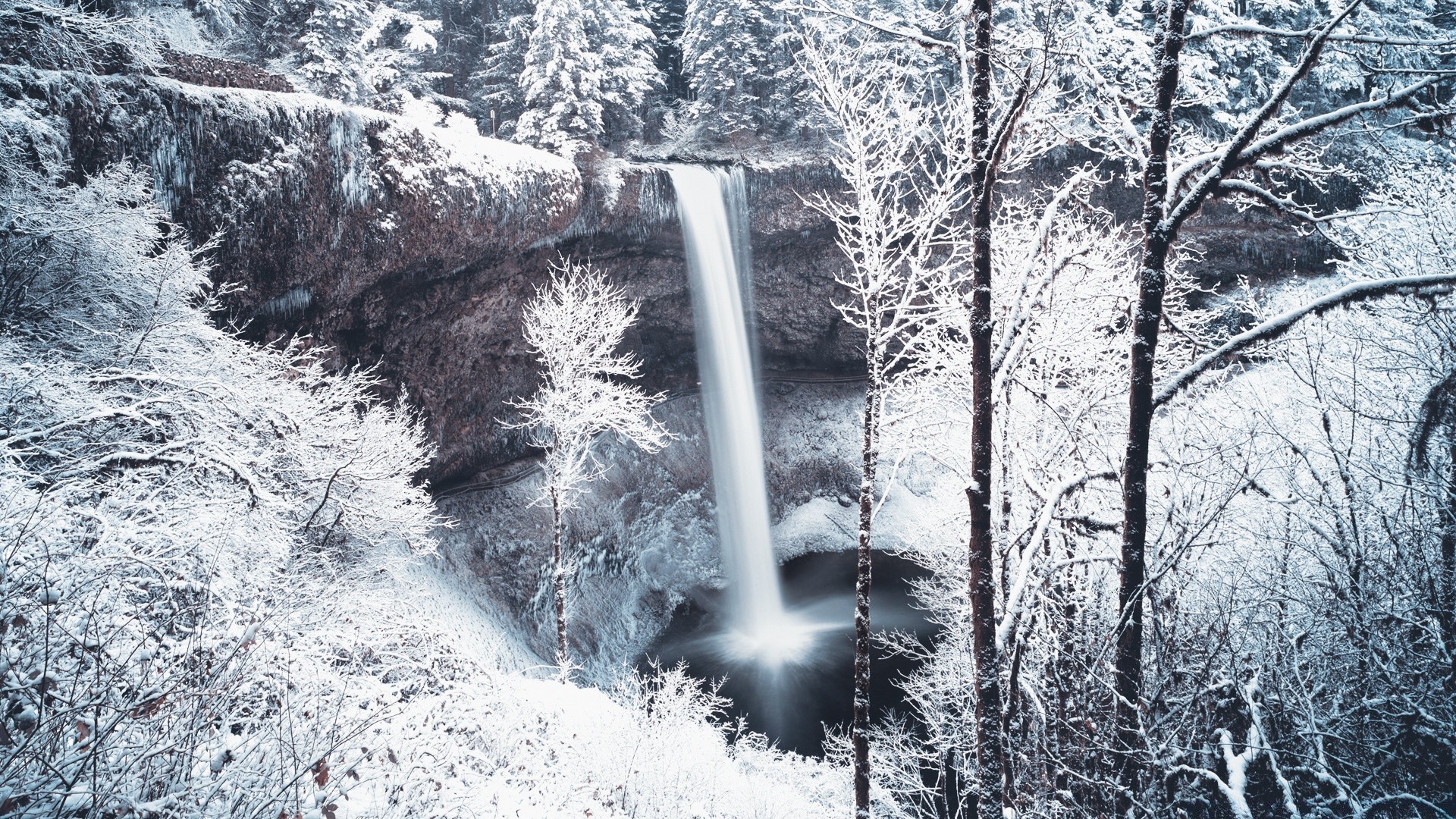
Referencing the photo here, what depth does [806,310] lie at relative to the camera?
24.1 meters

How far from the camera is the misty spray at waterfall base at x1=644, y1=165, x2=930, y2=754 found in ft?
52.3

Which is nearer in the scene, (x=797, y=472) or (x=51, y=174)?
(x=51, y=174)

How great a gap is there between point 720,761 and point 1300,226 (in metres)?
9.28

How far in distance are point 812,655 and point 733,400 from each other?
927 cm

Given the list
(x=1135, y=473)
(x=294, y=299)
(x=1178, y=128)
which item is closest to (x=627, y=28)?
(x=294, y=299)

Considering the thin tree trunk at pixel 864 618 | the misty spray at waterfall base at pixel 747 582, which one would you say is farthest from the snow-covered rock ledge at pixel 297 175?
the thin tree trunk at pixel 864 618

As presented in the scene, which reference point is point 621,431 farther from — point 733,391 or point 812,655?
point 733,391

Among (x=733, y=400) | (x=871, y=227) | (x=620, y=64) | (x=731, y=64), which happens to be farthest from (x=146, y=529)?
(x=731, y=64)

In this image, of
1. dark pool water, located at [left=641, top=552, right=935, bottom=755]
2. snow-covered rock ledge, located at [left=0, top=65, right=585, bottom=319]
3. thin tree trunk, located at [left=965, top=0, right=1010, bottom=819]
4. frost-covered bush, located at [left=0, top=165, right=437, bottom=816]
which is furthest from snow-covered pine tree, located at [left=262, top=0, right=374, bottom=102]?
thin tree trunk, located at [left=965, top=0, right=1010, bottom=819]

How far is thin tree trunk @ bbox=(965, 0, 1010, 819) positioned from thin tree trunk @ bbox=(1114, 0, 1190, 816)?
736mm

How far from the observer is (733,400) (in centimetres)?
2267

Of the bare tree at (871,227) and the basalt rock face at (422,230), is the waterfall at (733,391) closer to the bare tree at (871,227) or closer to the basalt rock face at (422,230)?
the basalt rock face at (422,230)

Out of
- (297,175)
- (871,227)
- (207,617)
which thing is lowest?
(207,617)

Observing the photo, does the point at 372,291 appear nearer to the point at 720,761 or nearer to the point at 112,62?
the point at 112,62
